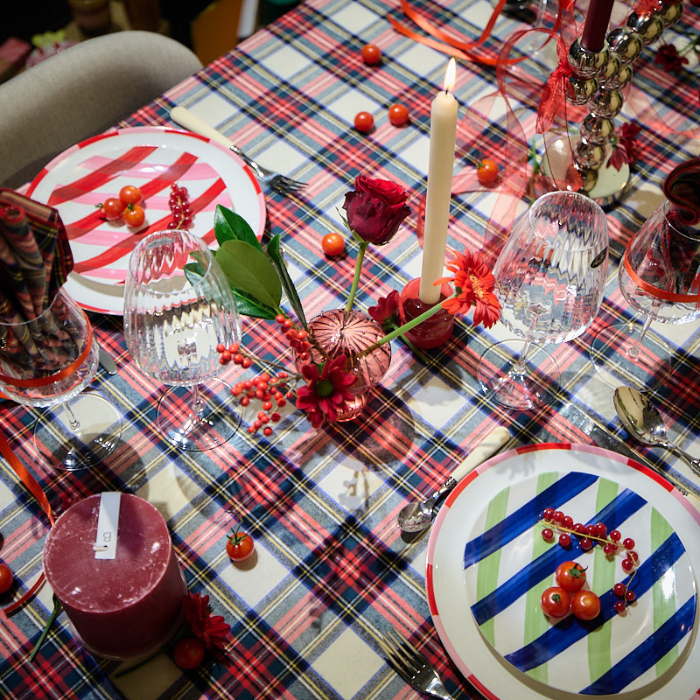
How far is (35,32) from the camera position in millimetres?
2576

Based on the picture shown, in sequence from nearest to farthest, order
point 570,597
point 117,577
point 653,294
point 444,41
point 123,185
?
point 117,577
point 570,597
point 653,294
point 123,185
point 444,41

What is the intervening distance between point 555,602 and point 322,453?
1.09ft

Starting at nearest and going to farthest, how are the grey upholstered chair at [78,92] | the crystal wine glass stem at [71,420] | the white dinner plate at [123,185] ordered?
the crystal wine glass stem at [71,420] < the white dinner plate at [123,185] < the grey upholstered chair at [78,92]

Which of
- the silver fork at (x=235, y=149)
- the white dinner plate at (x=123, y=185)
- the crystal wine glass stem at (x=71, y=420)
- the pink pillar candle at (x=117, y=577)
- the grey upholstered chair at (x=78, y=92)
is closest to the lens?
the pink pillar candle at (x=117, y=577)

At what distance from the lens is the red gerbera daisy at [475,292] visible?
793 mm

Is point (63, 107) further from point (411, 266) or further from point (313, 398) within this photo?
point (313, 398)

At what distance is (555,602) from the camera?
789 mm

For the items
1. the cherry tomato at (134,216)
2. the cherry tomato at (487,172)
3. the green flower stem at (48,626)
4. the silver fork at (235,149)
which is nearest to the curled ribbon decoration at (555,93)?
the cherry tomato at (487,172)

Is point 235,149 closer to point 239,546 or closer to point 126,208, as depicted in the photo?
point 126,208

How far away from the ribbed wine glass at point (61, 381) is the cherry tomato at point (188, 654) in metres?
0.27

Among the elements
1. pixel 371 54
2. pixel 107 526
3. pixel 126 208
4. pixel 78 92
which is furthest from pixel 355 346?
pixel 78 92

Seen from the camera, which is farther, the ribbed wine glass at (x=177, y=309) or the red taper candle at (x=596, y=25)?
the red taper candle at (x=596, y=25)

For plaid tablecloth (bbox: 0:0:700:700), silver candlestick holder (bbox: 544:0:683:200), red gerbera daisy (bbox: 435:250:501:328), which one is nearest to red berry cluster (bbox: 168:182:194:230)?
plaid tablecloth (bbox: 0:0:700:700)

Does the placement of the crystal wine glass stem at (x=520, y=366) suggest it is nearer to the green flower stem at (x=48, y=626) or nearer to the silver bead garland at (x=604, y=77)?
the silver bead garland at (x=604, y=77)
